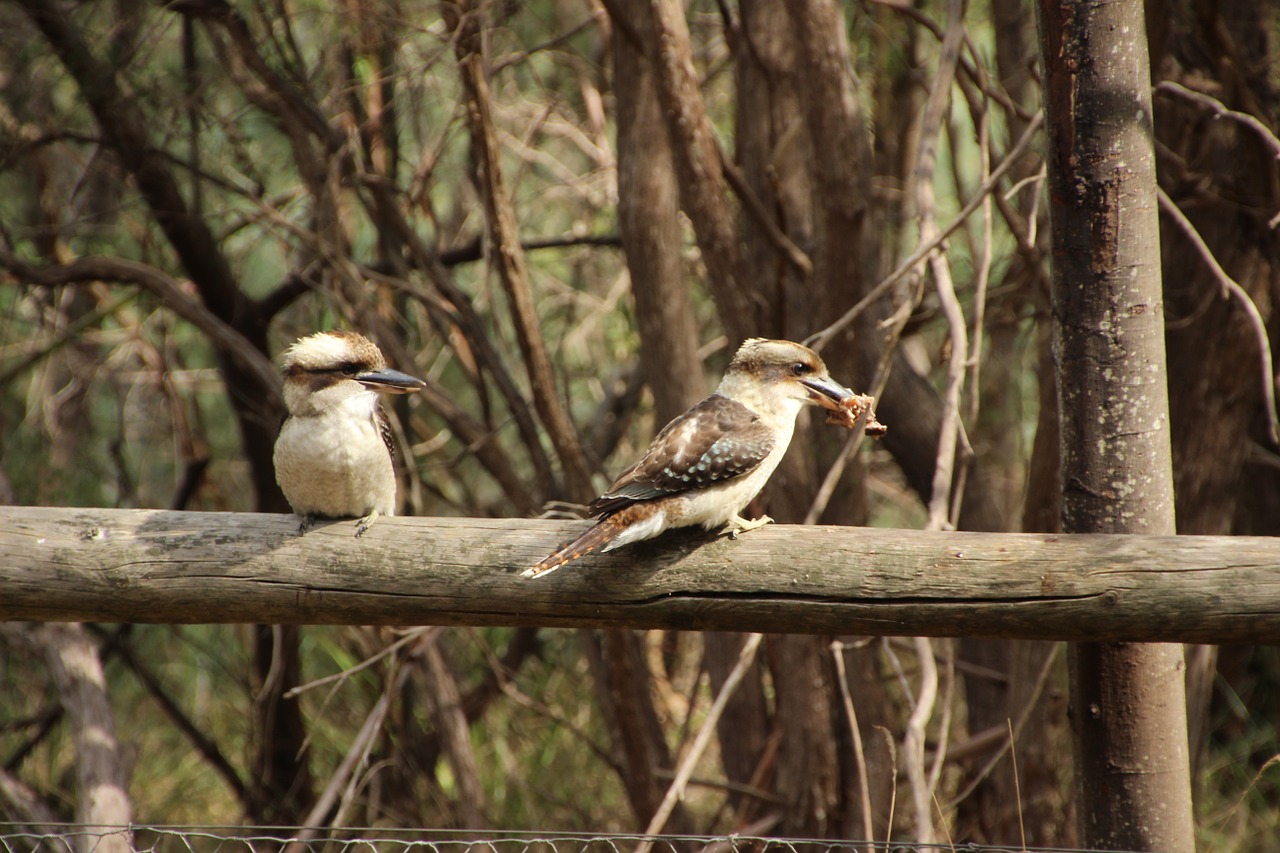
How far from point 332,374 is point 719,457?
0.98 m

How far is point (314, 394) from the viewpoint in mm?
2736

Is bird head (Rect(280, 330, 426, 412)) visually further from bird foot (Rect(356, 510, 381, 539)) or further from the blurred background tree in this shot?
the blurred background tree

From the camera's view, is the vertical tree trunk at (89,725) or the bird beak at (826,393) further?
the vertical tree trunk at (89,725)

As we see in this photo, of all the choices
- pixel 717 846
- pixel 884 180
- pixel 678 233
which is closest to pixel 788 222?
pixel 678 233

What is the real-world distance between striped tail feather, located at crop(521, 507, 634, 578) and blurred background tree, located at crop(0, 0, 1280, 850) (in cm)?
98

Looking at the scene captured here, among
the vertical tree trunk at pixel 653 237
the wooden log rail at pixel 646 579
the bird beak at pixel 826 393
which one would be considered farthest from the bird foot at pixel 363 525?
the vertical tree trunk at pixel 653 237

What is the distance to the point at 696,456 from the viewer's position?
240 cm

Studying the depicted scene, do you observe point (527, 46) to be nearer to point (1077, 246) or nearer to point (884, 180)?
point (884, 180)

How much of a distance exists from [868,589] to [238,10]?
11.2 ft

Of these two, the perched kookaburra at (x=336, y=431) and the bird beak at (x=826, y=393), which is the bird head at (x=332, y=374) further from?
the bird beak at (x=826, y=393)

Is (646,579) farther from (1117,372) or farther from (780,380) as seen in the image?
(1117,372)

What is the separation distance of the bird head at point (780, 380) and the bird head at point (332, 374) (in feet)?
2.58

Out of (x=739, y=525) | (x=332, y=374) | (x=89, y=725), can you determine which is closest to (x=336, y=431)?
(x=332, y=374)

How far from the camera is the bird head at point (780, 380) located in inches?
107
